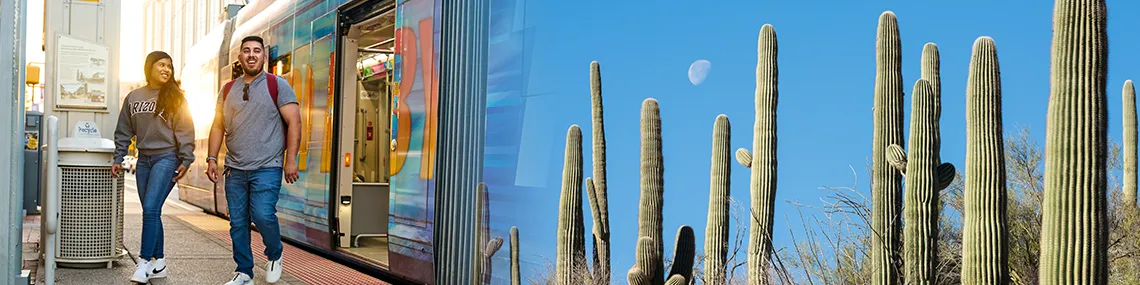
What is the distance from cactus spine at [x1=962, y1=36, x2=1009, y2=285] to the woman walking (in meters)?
4.21

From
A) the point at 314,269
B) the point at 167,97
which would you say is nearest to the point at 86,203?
the point at 167,97

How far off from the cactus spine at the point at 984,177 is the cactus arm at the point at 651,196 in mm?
1491

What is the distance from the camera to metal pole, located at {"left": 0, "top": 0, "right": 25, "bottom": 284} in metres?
3.96

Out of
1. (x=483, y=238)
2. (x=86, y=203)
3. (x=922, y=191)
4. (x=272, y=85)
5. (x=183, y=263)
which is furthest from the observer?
(x=183, y=263)

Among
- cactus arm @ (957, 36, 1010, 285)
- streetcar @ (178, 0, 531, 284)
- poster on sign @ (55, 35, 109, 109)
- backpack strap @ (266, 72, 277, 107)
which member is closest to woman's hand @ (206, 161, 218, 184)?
backpack strap @ (266, 72, 277, 107)

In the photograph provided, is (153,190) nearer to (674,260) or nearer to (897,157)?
(674,260)

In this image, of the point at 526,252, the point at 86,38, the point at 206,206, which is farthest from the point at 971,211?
the point at 206,206

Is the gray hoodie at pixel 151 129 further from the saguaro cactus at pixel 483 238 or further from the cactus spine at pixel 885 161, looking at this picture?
the cactus spine at pixel 885 161

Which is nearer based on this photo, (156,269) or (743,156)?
(743,156)

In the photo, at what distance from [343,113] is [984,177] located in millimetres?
4714

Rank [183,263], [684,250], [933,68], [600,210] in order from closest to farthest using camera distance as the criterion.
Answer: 1. [933,68]
2. [684,250]
3. [600,210]
4. [183,263]

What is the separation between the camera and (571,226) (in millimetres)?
5066

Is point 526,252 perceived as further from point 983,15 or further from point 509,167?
point 983,15

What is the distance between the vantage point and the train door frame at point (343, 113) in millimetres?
7367
